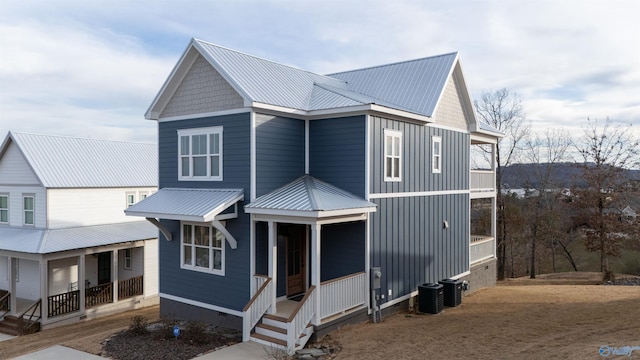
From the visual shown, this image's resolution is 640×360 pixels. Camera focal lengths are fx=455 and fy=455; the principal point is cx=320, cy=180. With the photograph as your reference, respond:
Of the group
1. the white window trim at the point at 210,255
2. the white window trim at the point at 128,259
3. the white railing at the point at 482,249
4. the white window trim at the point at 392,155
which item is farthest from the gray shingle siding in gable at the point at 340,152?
the white window trim at the point at 128,259

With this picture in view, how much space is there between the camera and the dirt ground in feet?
32.7

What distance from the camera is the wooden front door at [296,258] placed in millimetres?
13523

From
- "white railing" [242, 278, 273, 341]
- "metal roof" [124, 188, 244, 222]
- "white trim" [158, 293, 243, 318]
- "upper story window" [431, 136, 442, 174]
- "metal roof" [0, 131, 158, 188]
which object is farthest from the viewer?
"metal roof" [0, 131, 158, 188]

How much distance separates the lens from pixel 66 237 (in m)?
19.4

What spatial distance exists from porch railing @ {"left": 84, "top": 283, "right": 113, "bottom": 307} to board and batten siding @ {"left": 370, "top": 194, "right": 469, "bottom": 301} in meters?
13.4

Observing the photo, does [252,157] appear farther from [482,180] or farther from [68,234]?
[68,234]

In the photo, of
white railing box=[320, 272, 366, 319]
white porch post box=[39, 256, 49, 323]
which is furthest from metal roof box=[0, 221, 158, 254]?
white railing box=[320, 272, 366, 319]

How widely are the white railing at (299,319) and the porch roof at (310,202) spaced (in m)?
1.95

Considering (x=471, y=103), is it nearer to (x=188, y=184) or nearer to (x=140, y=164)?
A: (x=188, y=184)

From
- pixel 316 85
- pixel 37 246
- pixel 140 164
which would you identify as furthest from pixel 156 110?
pixel 140 164

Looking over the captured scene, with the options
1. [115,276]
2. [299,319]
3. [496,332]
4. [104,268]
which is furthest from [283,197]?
[104,268]

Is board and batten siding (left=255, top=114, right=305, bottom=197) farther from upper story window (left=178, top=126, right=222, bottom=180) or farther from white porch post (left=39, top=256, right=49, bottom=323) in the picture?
white porch post (left=39, top=256, right=49, bottom=323)

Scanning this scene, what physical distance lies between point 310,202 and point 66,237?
43.9ft

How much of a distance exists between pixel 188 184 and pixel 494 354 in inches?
379
